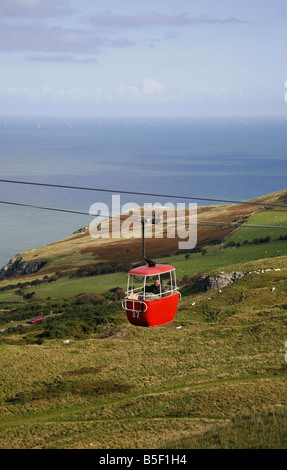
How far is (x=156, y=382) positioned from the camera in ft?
139

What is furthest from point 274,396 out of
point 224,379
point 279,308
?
point 279,308

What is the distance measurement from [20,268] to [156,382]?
80812 mm

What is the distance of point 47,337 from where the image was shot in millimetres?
58000

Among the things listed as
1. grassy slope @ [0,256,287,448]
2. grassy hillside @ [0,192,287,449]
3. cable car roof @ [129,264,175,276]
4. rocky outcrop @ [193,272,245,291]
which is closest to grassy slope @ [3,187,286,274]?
grassy hillside @ [0,192,287,449]

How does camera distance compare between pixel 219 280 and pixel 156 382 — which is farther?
pixel 219 280

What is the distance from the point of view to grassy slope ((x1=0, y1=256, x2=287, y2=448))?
1320 inches

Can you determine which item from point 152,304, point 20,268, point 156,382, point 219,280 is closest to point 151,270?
point 152,304

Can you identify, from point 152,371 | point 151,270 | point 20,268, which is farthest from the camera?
point 20,268

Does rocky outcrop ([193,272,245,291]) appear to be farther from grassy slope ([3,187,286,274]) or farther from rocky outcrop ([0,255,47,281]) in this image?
rocky outcrop ([0,255,47,281])

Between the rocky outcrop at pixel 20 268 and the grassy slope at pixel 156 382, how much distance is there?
5875 centimetres

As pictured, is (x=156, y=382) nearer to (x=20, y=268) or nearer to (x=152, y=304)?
(x=152, y=304)

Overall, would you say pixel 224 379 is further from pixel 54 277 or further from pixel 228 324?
pixel 54 277

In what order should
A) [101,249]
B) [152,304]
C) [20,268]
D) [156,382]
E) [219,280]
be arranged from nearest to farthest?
[152,304], [156,382], [219,280], [101,249], [20,268]

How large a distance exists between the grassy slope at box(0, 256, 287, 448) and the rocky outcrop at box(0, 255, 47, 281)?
58745 millimetres
